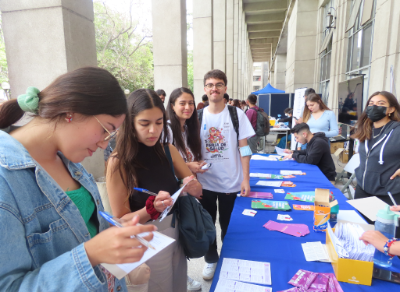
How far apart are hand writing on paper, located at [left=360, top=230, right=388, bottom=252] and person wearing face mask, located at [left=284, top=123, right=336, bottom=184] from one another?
7.34 ft

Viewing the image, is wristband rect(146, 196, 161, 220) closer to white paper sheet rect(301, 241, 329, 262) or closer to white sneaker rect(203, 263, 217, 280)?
white paper sheet rect(301, 241, 329, 262)

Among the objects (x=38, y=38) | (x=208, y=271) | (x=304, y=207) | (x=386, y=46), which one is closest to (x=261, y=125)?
(x=386, y=46)

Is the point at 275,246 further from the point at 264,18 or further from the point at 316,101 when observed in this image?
the point at 264,18

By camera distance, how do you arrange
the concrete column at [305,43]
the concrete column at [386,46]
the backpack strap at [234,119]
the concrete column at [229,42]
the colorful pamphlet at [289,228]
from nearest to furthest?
the colorful pamphlet at [289,228] < the backpack strap at [234,119] < the concrete column at [386,46] < the concrete column at [305,43] < the concrete column at [229,42]

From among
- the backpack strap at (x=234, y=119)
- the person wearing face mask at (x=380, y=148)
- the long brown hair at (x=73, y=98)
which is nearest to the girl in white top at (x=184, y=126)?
the backpack strap at (x=234, y=119)

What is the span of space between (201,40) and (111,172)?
7350 millimetres

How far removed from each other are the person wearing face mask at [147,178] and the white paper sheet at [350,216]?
3.67 feet

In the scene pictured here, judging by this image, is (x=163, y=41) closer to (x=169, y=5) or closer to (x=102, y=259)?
(x=169, y=5)

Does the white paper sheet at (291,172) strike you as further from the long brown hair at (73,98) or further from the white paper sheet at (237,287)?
the long brown hair at (73,98)

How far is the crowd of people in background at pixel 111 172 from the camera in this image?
0.65 m

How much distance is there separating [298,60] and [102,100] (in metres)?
12.7

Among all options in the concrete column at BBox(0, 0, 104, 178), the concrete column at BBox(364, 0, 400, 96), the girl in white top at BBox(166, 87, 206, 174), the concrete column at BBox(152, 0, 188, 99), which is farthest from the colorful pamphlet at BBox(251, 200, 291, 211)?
the concrete column at BBox(152, 0, 188, 99)

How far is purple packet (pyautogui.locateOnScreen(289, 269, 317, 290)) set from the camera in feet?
3.78

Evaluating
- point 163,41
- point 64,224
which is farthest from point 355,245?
point 163,41
